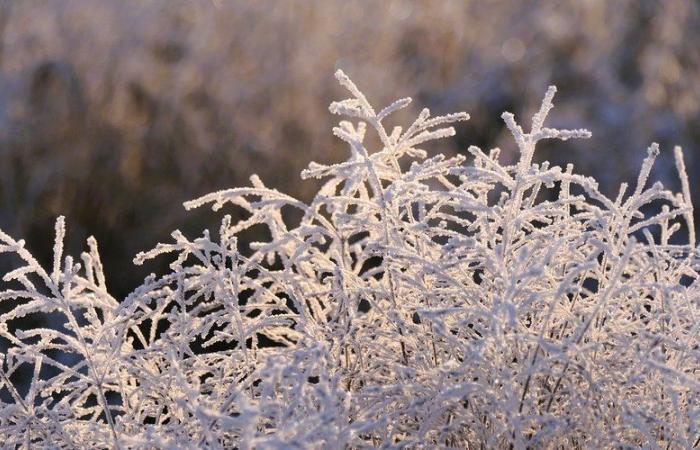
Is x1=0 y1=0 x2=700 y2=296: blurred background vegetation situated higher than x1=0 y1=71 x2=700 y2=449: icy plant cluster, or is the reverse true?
x1=0 y1=0 x2=700 y2=296: blurred background vegetation

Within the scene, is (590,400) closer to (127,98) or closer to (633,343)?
(633,343)

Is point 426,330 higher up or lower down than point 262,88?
lower down

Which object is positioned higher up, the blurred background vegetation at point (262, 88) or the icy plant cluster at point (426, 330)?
the blurred background vegetation at point (262, 88)

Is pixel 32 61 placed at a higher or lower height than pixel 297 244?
higher

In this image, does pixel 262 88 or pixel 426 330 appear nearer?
pixel 426 330

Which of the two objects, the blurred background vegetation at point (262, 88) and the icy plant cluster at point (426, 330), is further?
the blurred background vegetation at point (262, 88)

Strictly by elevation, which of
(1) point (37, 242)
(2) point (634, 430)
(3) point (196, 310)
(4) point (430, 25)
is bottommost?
(2) point (634, 430)

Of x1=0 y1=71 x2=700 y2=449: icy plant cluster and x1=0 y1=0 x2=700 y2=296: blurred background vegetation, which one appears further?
x1=0 y1=0 x2=700 y2=296: blurred background vegetation

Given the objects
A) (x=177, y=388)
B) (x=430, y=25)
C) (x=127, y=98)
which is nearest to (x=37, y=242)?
(x=127, y=98)
